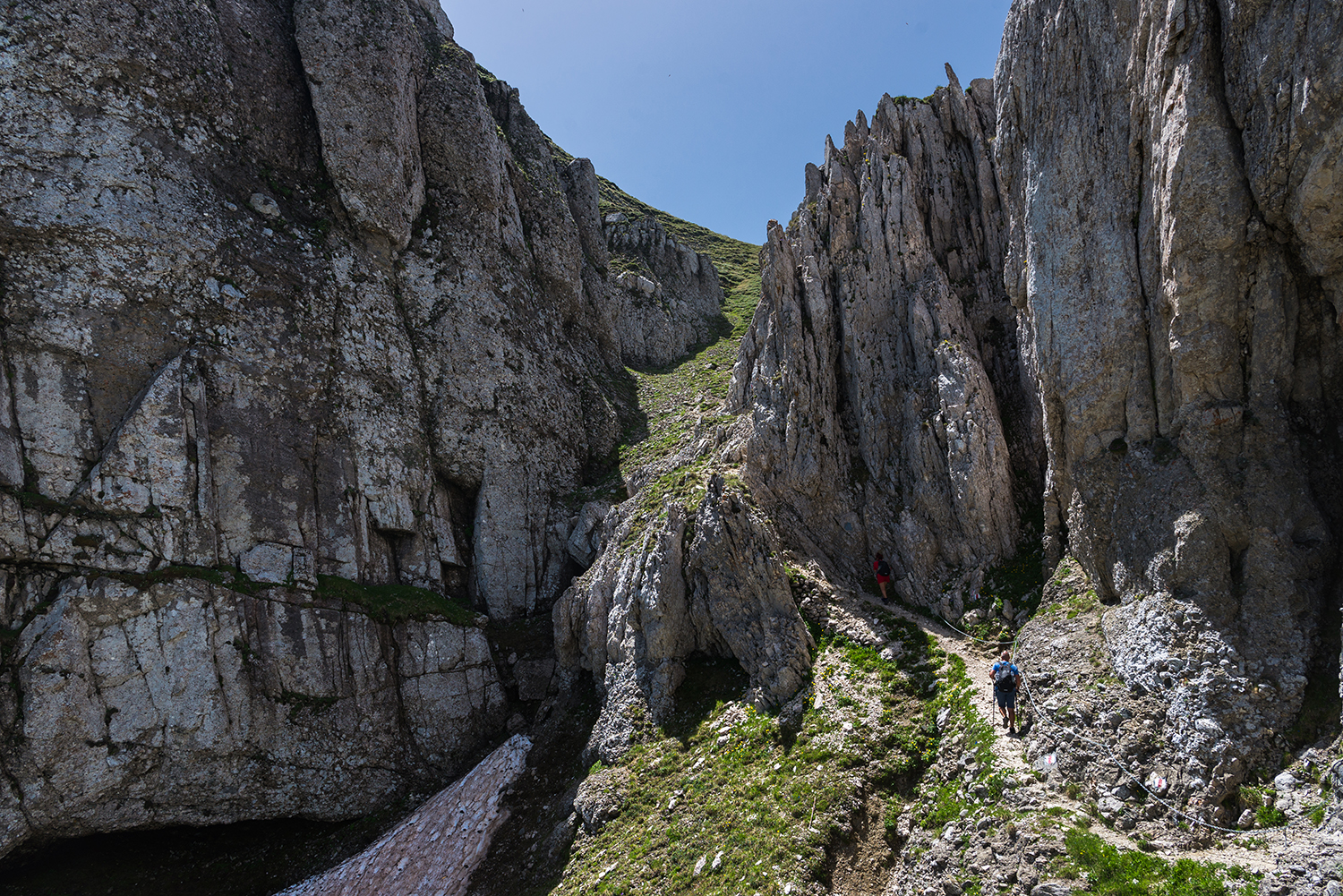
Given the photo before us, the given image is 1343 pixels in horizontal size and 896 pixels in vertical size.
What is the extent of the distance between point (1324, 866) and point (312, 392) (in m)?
35.0

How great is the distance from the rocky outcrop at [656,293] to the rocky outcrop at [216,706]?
110 feet

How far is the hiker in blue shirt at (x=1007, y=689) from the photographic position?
15.9 m

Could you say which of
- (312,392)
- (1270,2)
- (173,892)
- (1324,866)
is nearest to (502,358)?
(312,392)

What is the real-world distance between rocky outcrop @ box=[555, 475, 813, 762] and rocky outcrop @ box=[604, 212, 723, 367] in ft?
103

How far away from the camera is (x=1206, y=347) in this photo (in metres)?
14.5

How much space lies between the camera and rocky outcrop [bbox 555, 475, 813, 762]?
22.1 meters

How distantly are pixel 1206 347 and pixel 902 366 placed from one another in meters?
12.3

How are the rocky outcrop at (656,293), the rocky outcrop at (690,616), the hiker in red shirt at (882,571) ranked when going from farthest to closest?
the rocky outcrop at (656,293) → the hiker in red shirt at (882,571) → the rocky outcrop at (690,616)

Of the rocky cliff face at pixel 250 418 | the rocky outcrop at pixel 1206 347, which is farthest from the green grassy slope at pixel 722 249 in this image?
the rocky outcrop at pixel 1206 347

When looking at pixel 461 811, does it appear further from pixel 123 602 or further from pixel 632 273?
pixel 632 273

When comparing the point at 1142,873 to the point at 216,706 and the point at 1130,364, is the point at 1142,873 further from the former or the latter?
the point at 216,706

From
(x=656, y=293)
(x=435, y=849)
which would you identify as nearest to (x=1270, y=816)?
(x=435, y=849)

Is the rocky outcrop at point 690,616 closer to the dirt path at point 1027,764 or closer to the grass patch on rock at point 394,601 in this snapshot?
the dirt path at point 1027,764

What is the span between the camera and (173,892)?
73.4ft
